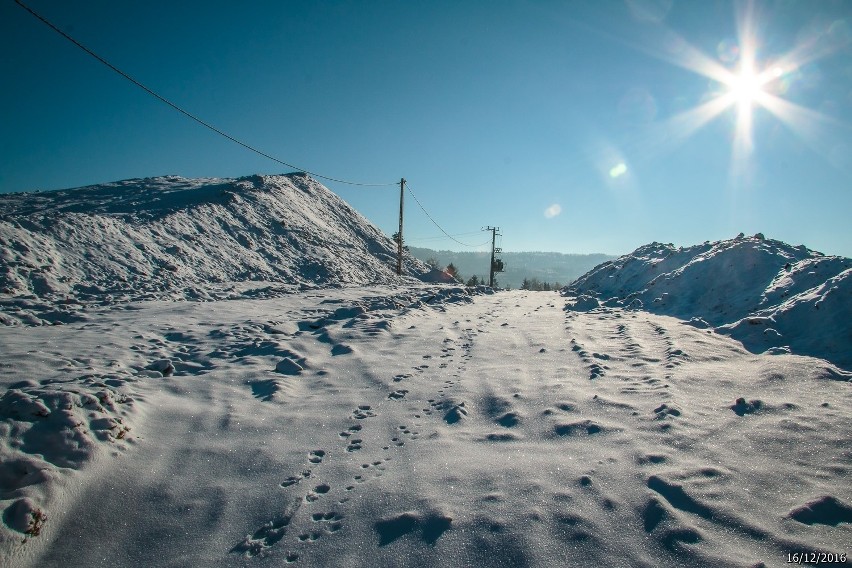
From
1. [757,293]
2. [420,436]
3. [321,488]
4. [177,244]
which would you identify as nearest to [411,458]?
[420,436]

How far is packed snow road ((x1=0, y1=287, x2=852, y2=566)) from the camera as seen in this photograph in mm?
2828

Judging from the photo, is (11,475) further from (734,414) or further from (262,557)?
(734,414)

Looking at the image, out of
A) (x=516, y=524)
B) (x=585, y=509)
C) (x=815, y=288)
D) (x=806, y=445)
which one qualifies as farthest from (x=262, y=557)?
(x=815, y=288)

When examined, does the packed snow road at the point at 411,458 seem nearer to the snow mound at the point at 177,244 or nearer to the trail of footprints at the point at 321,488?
the trail of footprints at the point at 321,488

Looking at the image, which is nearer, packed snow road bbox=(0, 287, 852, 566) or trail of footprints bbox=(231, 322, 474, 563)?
packed snow road bbox=(0, 287, 852, 566)

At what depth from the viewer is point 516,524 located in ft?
9.68

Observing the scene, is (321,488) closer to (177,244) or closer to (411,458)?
(411,458)

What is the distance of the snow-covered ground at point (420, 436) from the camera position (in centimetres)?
286

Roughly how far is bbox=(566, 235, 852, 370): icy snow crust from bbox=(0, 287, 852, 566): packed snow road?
1774 mm

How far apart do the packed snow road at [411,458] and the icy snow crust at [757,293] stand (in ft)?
5.82

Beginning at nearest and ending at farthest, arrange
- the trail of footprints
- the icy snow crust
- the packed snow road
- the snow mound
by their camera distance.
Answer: the packed snow road
the trail of footprints
the icy snow crust
the snow mound

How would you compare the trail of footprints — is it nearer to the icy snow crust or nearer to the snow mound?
the icy snow crust

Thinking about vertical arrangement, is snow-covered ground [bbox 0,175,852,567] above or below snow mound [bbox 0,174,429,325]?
below

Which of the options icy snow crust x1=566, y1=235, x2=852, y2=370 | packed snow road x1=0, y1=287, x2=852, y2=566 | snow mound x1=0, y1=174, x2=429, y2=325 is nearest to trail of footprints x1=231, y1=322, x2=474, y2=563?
packed snow road x1=0, y1=287, x2=852, y2=566
